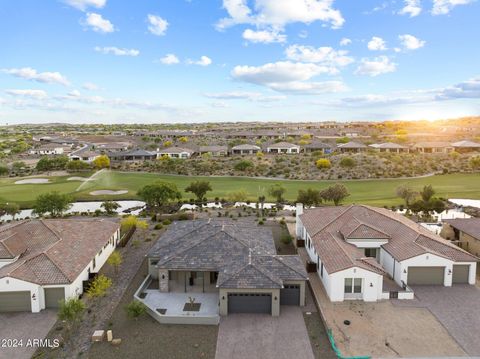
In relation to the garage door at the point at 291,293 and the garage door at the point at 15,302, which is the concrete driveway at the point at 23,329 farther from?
the garage door at the point at 291,293

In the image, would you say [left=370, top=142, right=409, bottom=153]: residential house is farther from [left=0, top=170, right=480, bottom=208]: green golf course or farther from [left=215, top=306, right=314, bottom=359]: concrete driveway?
[left=215, top=306, right=314, bottom=359]: concrete driveway

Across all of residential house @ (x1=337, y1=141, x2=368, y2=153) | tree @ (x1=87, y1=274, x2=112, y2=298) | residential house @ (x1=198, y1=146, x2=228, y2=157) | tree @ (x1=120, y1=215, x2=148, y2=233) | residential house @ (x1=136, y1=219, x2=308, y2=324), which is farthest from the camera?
residential house @ (x1=337, y1=141, x2=368, y2=153)

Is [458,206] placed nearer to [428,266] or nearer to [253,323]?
[428,266]

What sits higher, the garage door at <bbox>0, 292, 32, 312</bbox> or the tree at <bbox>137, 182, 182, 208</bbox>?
the tree at <bbox>137, 182, 182, 208</bbox>

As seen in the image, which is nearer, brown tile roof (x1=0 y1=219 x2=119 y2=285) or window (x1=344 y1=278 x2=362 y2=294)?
brown tile roof (x1=0 y1=219 x2=119 y2=285)

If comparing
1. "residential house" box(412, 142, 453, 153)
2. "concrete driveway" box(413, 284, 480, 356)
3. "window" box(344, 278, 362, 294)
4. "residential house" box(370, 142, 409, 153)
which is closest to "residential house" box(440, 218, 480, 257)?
"concrete driveway" box(413, 284, 480, 356)

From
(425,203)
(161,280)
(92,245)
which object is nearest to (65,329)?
(161,280)

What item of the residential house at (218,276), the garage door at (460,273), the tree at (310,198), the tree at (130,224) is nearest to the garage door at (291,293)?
the residential house at (218,276)
